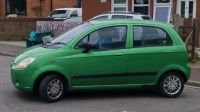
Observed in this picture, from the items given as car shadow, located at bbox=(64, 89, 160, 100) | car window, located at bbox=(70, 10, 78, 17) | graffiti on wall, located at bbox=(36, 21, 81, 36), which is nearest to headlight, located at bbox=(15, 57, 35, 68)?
car shadow, located at bbox=(64, 89, 160, 100)

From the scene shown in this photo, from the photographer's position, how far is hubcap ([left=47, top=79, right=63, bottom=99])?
29.8ft

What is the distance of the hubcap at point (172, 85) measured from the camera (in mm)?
9859

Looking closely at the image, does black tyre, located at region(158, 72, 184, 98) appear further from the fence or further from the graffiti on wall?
the graffiti on wall

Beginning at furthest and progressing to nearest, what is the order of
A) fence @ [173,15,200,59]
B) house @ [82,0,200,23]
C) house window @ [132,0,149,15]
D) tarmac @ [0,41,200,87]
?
house window @ [132,0,149,15]
house @ [82,0,200,23]
fence @ [173,15,200,59]
tarmac @ [0,41,200,87]

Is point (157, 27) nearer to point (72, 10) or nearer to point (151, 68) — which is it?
point (151, 68)

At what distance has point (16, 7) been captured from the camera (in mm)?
46812

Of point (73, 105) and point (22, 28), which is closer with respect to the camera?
point (73, 105)

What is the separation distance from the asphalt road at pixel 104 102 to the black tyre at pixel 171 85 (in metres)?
0.13

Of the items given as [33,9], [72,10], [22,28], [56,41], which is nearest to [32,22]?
[22,28]

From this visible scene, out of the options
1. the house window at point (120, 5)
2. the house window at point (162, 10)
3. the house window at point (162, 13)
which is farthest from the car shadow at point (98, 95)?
the house window at point (120, 5)

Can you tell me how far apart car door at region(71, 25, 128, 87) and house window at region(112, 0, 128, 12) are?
63.6 ft

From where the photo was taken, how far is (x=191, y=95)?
10.3 metres

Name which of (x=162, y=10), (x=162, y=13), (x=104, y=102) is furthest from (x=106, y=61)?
(x=162, y=10)

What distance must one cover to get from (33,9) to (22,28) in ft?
67.5
